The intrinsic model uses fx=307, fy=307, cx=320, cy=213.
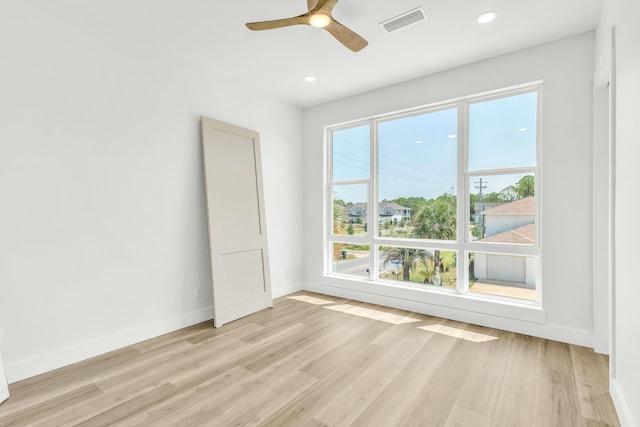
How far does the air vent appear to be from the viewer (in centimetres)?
252

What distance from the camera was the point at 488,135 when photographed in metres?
3.41

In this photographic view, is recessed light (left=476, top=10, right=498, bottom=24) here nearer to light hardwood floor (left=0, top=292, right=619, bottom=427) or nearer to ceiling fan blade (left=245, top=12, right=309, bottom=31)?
ceiling fan blade (left=245, top=12, right=309, bottom=31)

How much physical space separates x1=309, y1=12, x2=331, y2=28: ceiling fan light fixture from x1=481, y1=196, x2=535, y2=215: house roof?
258 centimetres

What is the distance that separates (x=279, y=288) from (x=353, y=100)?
2925 mm

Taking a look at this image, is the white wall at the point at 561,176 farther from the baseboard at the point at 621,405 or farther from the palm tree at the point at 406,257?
the baseboard at the point at 621,405

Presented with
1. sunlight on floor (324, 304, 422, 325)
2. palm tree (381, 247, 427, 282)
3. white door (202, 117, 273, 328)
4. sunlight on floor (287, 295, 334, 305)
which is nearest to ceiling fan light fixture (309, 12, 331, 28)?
white door (202, 117, 273, 328)

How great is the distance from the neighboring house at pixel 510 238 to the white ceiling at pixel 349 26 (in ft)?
5.32

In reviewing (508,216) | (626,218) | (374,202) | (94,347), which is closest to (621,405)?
(626,218)

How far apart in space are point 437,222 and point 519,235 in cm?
87

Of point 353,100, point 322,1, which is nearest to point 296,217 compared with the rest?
point 353,100

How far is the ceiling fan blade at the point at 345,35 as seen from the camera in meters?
2.21

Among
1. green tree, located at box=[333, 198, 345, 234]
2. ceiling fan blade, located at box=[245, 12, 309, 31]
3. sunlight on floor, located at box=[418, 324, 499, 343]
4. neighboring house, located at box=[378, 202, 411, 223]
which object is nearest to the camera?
ceiling fan blade, located at box=[245, 12, 309, 31]

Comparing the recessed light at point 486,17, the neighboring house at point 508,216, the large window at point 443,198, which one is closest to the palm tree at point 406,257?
the large window at point 443,198

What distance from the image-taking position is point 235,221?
3.73 m
